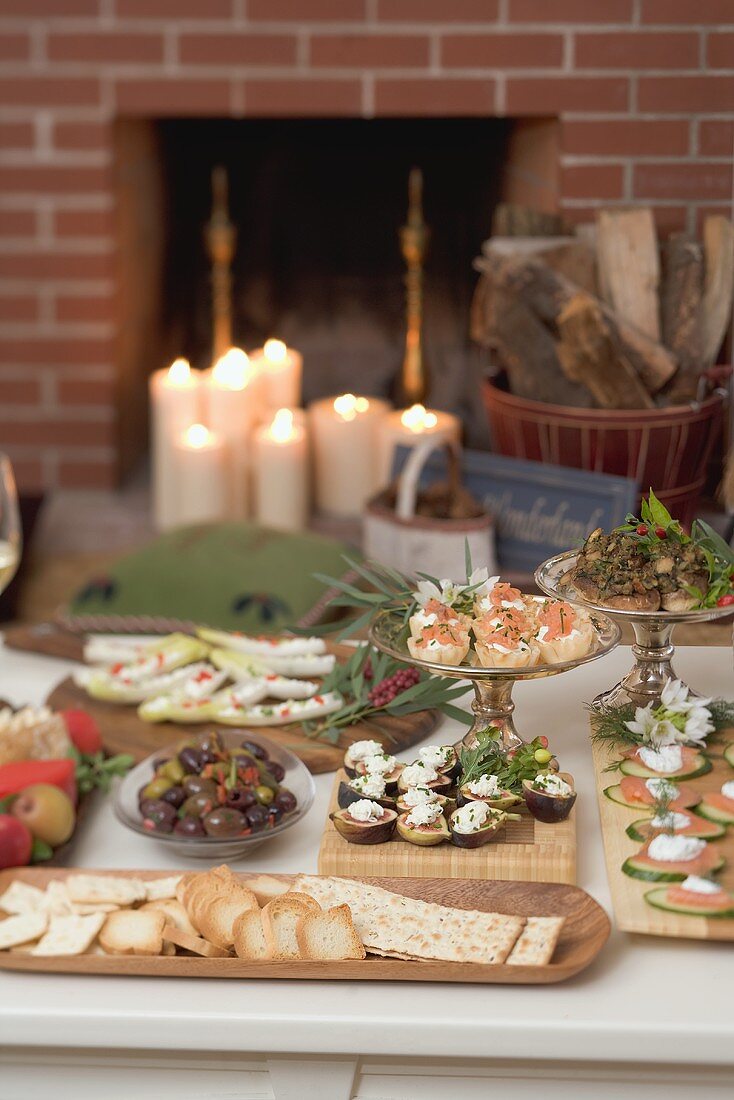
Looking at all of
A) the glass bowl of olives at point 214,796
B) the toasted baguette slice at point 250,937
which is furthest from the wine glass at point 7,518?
the toasted baguette slice at point 250,937

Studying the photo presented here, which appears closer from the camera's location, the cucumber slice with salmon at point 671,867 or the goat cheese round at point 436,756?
the cucumber slice with salmon at point 671,867

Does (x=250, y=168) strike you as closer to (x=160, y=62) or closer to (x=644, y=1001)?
(x=160, y=62)

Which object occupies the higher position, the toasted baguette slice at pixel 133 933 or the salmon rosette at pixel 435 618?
the salmon rosette at pixel 435 618

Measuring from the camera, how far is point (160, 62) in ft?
7.93

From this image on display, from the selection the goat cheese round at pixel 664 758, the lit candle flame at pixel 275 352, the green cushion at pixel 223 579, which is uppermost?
the lit candle flame at pixel 275 352

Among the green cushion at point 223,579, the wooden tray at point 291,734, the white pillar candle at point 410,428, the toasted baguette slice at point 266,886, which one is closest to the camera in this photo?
the toasted baguette slice at point 266,886

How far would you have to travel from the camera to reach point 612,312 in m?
2.01

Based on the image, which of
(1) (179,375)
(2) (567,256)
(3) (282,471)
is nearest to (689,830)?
(2) (567,256)

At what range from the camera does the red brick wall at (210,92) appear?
90.1 inches

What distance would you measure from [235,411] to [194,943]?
181 cm

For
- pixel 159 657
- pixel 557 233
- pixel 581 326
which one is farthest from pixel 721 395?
pixel 159 657

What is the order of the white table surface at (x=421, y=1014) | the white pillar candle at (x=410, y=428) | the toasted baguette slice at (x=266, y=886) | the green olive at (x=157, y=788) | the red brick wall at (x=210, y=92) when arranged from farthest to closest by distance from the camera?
the white pillar candle at (x=410, y=428)
the red brick wall at (x=210, y=92)
the green olive at (x=157, y=788)
the toasted baguette slice at (x=266, y=886)
the white table surface at (x=421, y=1014)

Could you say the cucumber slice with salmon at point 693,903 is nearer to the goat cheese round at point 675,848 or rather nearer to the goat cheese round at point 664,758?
the goat cheese round at point 675,848

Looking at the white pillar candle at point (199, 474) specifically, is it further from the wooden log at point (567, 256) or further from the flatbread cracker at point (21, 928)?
the flatbread cracker at point (21, 928)
